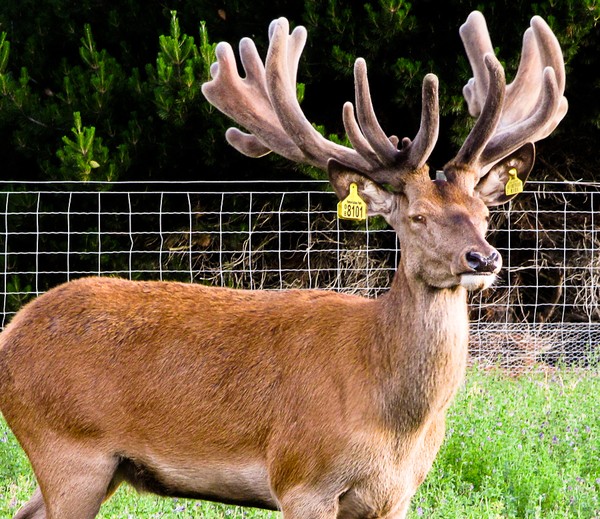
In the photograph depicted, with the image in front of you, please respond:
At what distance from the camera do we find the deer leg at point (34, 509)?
15.7ft

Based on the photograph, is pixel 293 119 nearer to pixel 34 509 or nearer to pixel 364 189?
pixel 364 189

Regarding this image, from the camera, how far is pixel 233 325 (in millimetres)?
4660

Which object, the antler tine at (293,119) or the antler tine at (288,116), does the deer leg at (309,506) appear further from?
the antler tine at (288,116)

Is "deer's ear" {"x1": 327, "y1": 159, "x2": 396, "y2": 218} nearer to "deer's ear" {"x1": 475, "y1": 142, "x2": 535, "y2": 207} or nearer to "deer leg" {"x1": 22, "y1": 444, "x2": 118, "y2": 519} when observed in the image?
"deer's ear" {"x1": 475, "y1": 142, "x2": 535, "y2": 207}

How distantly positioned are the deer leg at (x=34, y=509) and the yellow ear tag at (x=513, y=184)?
2423 millimetres

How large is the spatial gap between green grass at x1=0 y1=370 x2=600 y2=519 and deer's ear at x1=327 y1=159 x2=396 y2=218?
57.7 inches

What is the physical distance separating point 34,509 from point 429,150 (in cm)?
234

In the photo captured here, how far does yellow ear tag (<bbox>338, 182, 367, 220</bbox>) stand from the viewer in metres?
4.52

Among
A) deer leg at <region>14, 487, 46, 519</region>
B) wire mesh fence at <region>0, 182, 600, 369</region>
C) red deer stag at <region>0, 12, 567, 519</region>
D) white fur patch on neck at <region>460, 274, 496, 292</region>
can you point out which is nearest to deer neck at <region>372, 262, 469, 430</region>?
red deer stag at <region>0, 12, 567, 519</region>

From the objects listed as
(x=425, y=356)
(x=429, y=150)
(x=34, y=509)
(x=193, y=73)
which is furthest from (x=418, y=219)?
(x=193, y=73)

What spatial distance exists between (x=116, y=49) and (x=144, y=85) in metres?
1.24

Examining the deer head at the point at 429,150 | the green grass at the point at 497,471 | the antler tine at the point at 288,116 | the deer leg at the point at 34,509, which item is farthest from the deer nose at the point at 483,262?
the deer leg at the point at 34,509

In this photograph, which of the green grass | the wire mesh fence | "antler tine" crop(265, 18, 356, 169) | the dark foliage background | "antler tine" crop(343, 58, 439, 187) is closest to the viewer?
"antler tine" crop(343, 58, 439, 187)

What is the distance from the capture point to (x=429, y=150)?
435 centimetres
